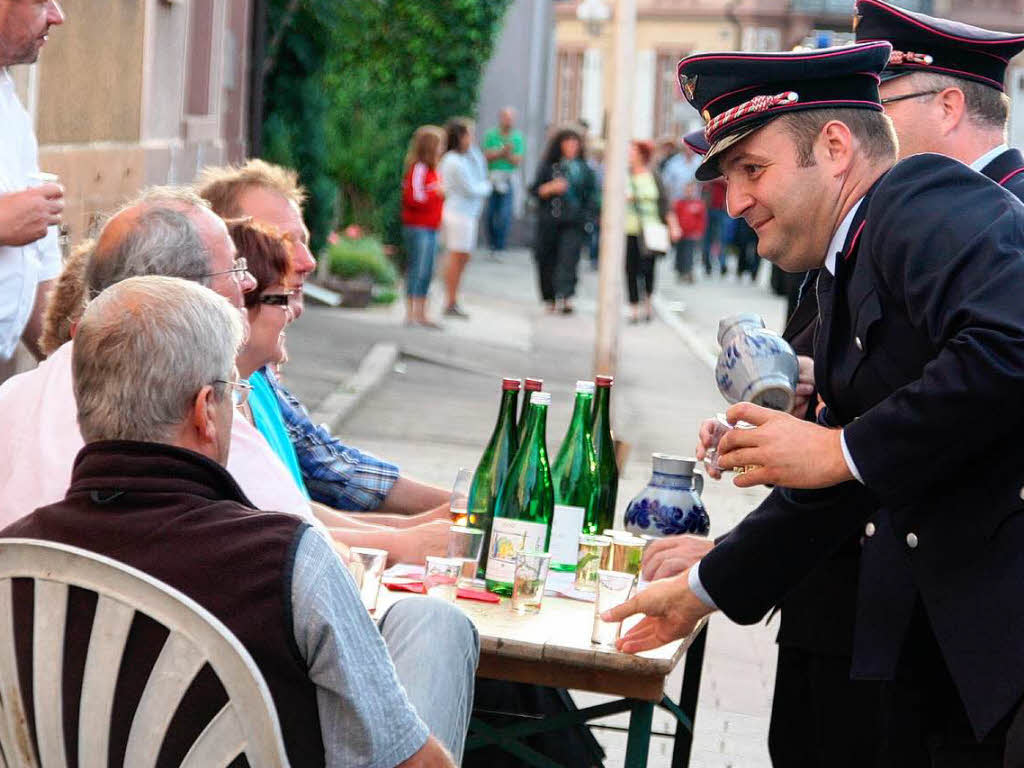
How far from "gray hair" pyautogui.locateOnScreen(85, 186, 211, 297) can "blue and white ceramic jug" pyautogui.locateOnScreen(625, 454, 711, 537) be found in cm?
106

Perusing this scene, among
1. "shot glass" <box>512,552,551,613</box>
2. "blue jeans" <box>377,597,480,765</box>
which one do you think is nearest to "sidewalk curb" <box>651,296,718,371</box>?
"shot glass" <box>512,552,551,613</box>

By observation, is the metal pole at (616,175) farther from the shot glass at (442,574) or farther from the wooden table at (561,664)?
the wooden table at (561,664)

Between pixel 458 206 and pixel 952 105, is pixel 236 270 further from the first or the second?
pixel 458 206

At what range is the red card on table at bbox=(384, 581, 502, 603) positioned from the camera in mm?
3301

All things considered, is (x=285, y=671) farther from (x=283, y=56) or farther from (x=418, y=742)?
(x=283, y=56)

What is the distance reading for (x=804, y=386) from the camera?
3.23m

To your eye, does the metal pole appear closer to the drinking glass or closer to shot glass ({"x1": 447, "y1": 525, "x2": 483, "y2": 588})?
the drinking glass

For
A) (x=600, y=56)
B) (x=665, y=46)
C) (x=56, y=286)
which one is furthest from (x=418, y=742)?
(x=665, y=46)

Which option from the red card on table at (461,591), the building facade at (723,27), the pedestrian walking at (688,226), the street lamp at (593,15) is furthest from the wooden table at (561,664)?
the building facade at (723,27)

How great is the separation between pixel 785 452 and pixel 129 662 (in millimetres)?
1058

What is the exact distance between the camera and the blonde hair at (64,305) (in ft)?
11.9

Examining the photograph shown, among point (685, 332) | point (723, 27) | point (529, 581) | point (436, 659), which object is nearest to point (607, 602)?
point (529, 581)

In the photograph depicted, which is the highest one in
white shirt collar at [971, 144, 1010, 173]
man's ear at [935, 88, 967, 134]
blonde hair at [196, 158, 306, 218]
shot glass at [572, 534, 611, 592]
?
man's ear at [935, 88, 967, 134]

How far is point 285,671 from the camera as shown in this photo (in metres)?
2.32
